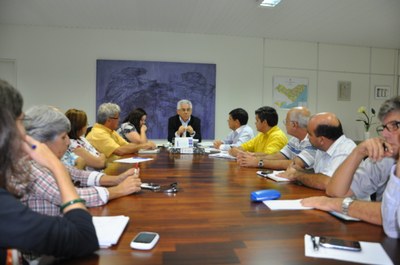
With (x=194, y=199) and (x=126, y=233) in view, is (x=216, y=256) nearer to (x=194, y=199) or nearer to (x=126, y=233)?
(x=126, y=233)

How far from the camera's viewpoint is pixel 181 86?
562 cm

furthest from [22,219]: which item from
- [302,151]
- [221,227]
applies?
[302,151]

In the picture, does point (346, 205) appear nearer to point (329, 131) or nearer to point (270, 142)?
point (329, 131)

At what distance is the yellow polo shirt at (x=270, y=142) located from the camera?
3482 mm

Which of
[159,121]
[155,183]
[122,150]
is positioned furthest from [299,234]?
[159,121]

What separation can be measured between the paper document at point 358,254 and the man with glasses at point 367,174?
271mm

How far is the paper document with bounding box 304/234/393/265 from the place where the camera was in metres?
0.93

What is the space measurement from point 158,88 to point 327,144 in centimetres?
396

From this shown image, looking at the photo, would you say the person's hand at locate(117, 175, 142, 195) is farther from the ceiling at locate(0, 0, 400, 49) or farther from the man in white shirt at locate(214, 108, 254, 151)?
the ceiling at locate(0, 0, 400, 49)

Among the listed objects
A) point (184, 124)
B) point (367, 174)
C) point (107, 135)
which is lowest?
point (367, 174)

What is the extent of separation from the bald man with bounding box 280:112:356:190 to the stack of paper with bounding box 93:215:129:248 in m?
1.25

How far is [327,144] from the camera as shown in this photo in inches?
82.4

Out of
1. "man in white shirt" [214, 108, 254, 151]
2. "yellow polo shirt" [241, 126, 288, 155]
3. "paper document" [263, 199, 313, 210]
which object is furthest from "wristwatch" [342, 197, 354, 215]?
"man in white shirt" [214, 108, 254, 151]

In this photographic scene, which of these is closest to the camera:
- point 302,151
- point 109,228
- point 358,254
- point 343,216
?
point 358,254
